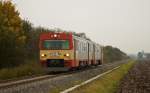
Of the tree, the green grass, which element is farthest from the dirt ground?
the tree

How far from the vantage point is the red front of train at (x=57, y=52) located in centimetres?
3500

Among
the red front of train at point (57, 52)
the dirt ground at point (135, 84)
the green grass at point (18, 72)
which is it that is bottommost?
the dirt ground at point (135, 84)

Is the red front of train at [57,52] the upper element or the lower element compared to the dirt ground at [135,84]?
upper

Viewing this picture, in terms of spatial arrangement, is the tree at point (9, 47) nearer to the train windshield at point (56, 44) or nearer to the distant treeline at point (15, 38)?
the distant treeline at point (15, 38)

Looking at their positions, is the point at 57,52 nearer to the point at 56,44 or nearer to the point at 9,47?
the point at 56,44

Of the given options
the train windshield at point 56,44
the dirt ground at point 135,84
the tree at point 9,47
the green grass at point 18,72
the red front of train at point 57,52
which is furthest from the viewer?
the tree at point 9,47

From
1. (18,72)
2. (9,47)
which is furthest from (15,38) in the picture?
(18,72)

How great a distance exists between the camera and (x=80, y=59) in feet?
129

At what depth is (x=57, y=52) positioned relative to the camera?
116ft

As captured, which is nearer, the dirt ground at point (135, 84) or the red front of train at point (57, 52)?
the dirt ground at point (135, 84)

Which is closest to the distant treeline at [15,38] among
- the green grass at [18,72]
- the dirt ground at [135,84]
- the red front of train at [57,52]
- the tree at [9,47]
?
the tree at [9,47]

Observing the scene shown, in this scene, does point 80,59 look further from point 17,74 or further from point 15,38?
point 17,74

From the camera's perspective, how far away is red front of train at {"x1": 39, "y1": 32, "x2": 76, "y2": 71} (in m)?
35.0

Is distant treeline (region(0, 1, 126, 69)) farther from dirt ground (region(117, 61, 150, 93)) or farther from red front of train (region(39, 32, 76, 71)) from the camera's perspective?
dirt ground (region(117, 61, 150, 93))
